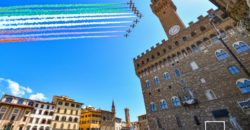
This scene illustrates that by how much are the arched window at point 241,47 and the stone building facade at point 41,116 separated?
46802 mm

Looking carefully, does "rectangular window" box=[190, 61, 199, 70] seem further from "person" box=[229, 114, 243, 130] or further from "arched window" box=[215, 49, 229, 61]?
"person" box=[229, 114, 243, 130]

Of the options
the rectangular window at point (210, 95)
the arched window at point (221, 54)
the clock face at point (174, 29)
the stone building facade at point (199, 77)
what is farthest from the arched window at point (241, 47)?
the clock face at point (174, 29)

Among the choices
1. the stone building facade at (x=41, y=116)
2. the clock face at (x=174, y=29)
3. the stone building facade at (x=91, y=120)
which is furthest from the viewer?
the stone building facade at (x=91, y=120)

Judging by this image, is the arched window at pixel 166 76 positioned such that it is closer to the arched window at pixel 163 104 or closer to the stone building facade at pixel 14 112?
the arched window at pixel 163 104

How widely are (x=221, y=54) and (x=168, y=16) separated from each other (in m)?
15.5

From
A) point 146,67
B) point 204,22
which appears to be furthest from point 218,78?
point 146,67

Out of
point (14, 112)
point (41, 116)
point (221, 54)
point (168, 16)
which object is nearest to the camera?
point (221, 54)

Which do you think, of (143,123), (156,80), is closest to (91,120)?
(143,123)

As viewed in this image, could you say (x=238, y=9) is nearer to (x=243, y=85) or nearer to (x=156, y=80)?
(x=243, y=85)

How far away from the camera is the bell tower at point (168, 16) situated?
2730 cm

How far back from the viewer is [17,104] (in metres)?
35.3

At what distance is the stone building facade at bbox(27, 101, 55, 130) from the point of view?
119ft

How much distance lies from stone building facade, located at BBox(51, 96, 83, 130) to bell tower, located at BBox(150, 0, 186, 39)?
37.8 m

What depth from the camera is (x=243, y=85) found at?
16.3 meters
